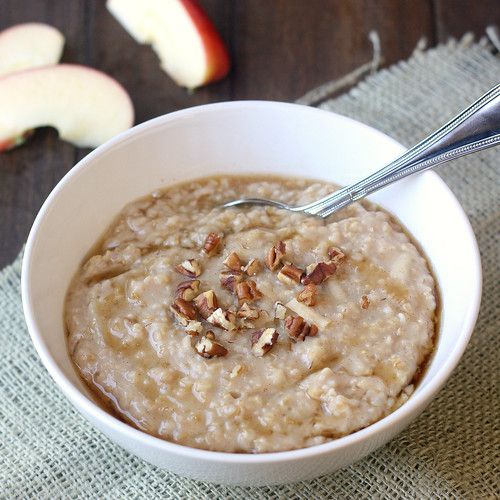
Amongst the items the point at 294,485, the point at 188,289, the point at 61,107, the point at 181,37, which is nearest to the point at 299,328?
the point at 188,289

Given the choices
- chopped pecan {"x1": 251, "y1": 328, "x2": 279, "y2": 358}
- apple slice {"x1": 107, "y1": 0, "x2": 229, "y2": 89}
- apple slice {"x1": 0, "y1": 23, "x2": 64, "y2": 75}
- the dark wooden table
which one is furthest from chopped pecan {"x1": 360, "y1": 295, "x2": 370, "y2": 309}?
apple slice {"x1": 0, "y1": 23, "x2": 64, "y2": 75}

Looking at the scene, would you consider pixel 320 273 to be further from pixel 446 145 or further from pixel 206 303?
pixel 446 145

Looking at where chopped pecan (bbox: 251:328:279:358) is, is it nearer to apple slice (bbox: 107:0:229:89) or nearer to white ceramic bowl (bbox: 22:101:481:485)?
white ceramic bowl (bbox: 22:101:481:485)

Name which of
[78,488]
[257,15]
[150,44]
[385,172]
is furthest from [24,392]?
[257,15]

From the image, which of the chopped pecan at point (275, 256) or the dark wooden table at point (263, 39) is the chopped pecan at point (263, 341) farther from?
the dark wooden table at point (263, 39)

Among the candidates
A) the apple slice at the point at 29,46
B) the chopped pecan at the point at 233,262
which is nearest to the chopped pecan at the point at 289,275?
the chopped pecan at the point at 233,262
